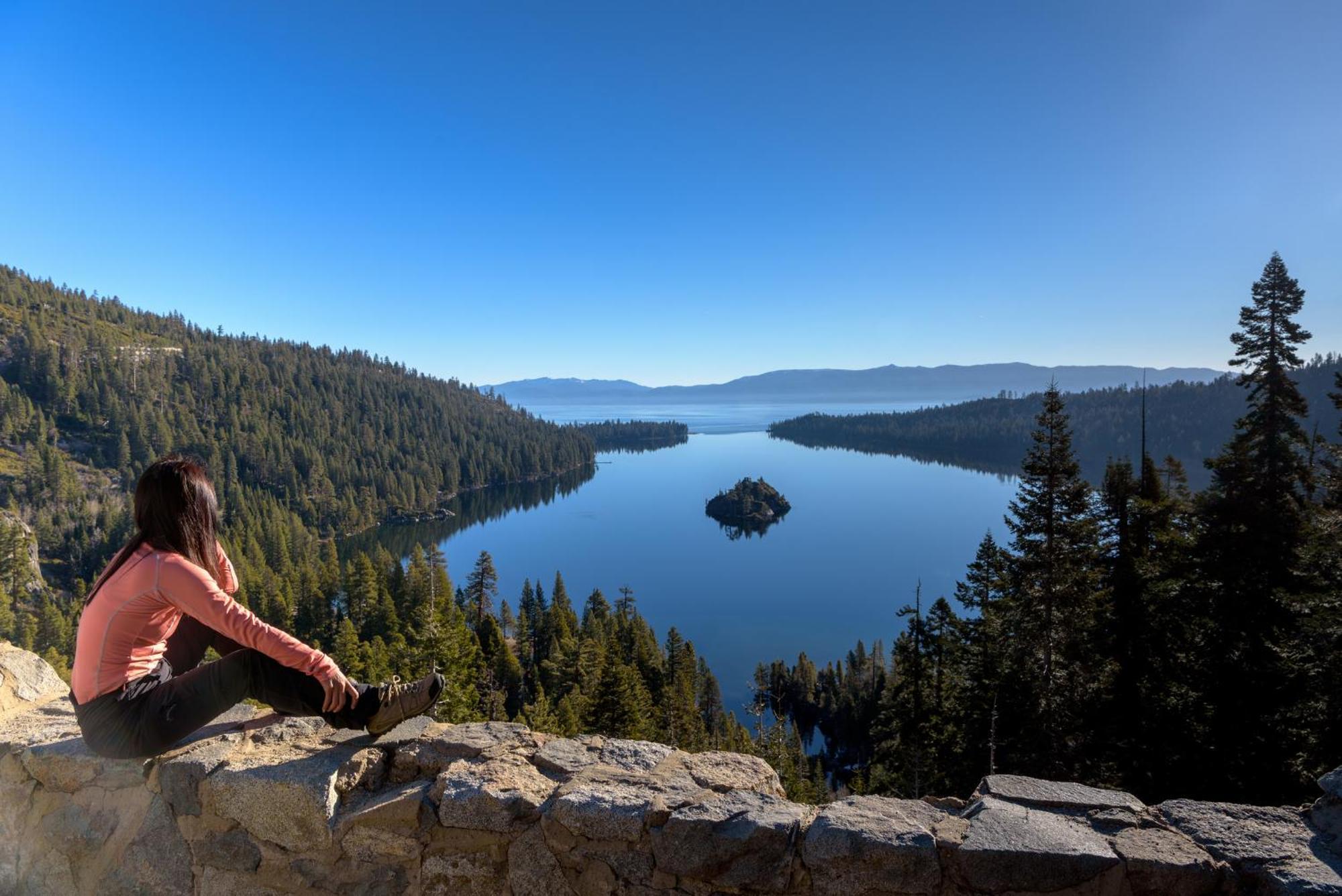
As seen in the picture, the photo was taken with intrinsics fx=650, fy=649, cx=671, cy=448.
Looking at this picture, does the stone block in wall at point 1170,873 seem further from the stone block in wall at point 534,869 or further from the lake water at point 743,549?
the lake water at point 743,549

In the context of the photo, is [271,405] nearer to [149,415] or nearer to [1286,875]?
[149,415]

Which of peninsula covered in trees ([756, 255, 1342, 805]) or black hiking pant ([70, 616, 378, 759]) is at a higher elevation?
black hiking pant ([70, 616, 378, 759])

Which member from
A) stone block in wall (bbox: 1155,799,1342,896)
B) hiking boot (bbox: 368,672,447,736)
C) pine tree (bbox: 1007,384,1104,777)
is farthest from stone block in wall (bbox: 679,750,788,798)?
pine tree (bbox: 1007,384,1104,777)

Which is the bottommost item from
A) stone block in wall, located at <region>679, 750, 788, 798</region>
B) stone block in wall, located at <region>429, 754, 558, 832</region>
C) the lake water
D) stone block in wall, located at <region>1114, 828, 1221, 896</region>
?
the lake water

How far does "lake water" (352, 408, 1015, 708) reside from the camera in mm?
67188

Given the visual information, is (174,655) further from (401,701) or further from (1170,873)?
(1170,873)

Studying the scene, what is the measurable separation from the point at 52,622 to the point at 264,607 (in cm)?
1387

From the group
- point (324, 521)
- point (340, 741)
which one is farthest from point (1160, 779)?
point (324, 521)

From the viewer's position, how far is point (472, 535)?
11612cm

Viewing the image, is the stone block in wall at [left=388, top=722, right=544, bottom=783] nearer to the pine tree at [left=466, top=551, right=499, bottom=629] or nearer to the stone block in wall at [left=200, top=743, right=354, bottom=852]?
the stone block in wall at [left=200, top=743, right=354, bottom=852]

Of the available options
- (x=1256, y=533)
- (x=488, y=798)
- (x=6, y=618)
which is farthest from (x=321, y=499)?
(x=488, y=798)

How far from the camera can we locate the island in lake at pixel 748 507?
116m

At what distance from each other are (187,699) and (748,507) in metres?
117

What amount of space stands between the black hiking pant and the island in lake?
110619 mm
